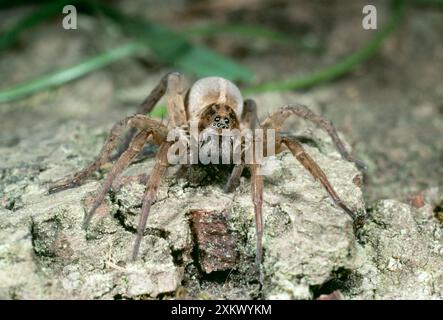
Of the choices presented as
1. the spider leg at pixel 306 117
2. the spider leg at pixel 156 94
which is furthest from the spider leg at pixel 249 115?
the spider leg at pixel 156 94

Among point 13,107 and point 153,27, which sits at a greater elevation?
point 153,27

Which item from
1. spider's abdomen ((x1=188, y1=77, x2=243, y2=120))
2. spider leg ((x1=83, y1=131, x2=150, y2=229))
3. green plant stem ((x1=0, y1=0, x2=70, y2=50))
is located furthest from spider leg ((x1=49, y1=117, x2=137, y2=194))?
green plant stem ((x1=0, y1=0, x2=70, y2=50))

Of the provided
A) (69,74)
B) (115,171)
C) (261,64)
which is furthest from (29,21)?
(115,171)

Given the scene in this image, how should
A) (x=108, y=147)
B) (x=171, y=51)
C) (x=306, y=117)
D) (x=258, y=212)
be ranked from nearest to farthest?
(x=258, y=212) → (x=108, y=147) → (x=306, y=117) → (x=171, y=51)

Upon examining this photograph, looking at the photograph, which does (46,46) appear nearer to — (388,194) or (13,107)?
(13,107)

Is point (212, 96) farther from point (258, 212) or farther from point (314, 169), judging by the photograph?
point (258, 212)

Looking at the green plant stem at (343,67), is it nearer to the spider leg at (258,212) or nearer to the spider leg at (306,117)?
the spider leg at (306,117)
